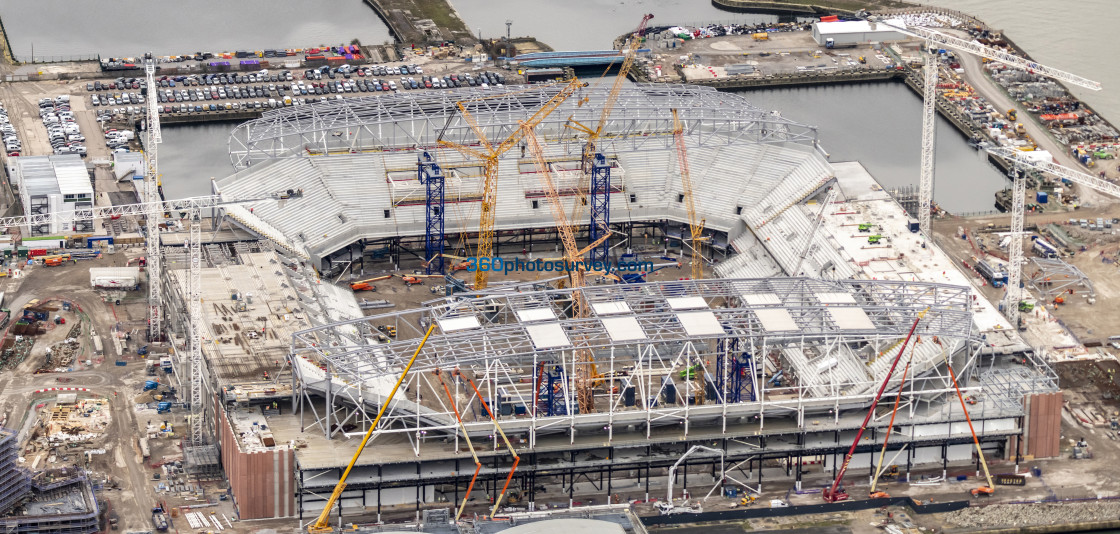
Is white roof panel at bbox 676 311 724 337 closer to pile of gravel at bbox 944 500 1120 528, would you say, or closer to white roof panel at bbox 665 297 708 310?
white roof panel at bbox 665 297 708 310

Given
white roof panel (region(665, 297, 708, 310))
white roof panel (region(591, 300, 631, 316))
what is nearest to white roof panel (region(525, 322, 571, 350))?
white roof panel (region(591, 300, 631, 316))

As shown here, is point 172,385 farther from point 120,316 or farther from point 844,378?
point 844,378

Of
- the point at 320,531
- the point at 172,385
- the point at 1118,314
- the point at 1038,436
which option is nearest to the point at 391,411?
the point at 320,531

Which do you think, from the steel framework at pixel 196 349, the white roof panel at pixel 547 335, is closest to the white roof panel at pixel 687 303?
the white roof panel at pixel 547 335

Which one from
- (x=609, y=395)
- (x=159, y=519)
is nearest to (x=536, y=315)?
(x=609, y=395)

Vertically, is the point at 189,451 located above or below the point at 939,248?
below

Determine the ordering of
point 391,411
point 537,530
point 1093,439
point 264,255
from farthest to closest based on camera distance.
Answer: point 264,255 → point 1093,439 → point 391,411 → point 537,530

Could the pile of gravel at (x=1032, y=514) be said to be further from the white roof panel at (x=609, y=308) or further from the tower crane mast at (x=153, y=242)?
the tower crane mast at (x=153, y=242)
